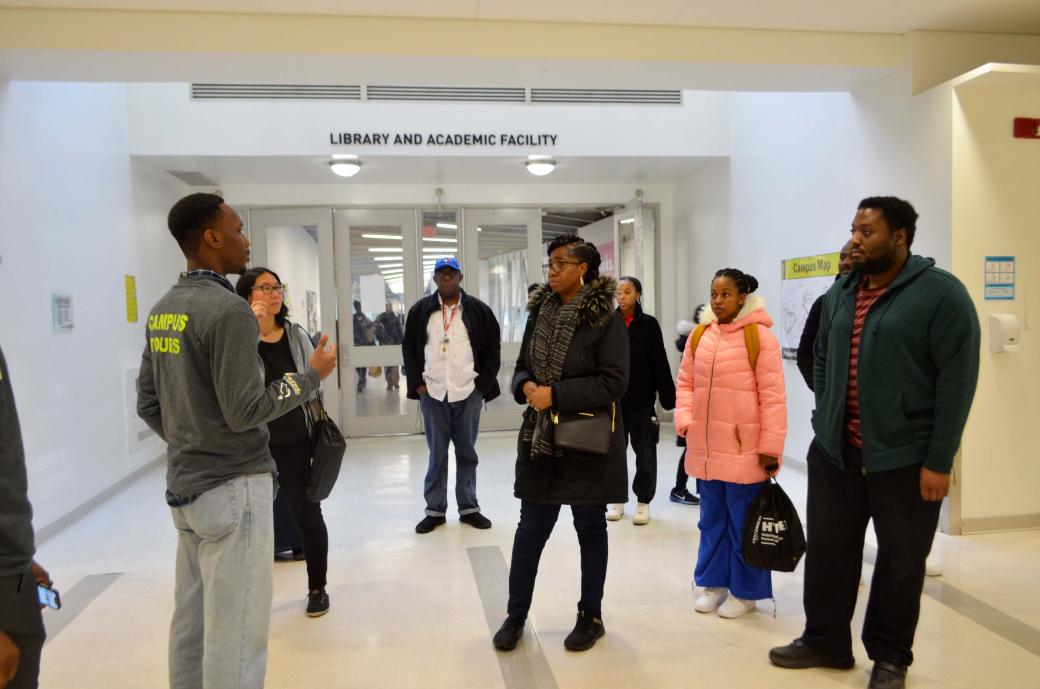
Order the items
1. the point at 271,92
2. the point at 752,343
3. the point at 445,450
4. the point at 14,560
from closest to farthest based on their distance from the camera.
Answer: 1. the point at 14,560
2. the point at 752,343
3. the point at 445,450
4. the point at 271,92

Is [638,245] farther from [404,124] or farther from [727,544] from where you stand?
[727,544]

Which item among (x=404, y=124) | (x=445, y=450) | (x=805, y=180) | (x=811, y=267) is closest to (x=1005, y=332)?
(x=811, y=267)

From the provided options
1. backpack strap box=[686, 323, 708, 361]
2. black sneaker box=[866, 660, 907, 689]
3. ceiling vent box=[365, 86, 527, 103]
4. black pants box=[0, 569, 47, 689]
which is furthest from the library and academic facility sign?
black pants box=[0, 569, 47, 689]

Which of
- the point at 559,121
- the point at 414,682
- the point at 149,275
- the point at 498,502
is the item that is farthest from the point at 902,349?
the point at 149,275

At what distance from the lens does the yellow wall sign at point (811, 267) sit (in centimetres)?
520

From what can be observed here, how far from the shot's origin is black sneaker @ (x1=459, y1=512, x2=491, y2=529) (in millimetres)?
4516

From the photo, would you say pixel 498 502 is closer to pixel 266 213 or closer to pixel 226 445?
pixel 226 445

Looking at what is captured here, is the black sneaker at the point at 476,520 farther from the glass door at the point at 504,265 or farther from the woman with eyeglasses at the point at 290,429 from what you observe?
the glass door at the point at 504,265

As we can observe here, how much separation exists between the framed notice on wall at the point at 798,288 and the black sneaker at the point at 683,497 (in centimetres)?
147

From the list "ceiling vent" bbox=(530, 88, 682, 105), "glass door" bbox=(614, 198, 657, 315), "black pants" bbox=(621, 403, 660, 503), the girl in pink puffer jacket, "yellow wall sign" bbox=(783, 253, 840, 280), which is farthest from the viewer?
"glass door" bbox=(614, 198, 657, 315)

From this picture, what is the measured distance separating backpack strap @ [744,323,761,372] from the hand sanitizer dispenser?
2.06 meters

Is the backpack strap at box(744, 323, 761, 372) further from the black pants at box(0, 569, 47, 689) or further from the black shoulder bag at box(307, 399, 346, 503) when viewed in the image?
the black pants at box(0, 569, 47, 689)

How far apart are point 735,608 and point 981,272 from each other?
2.54m

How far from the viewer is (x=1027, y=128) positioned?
4199 mm
